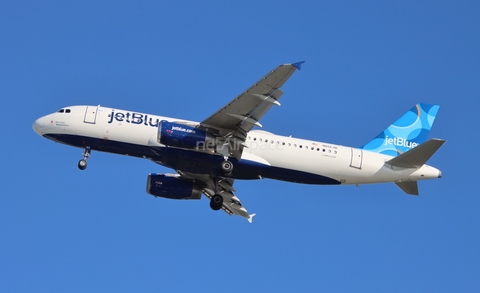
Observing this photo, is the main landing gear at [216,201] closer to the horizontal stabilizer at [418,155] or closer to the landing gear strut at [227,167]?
the landing gear strut at [227,167]

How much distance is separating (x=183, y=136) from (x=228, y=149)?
299 cm

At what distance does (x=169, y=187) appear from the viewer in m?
51.4

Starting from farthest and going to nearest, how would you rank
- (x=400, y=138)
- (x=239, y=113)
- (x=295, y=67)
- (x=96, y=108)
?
(x=400, y=138) → (x=96, y=108) → (x=239, y=113) → (x=295, y=67)

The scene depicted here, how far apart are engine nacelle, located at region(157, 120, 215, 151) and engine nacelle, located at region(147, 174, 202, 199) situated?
6370 millimetres

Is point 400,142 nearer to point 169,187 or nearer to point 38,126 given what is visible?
point 169,187

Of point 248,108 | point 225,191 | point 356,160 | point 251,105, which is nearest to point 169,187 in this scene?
point 225,191

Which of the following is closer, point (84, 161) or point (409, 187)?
point (84, 161)

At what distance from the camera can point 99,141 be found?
46.5m

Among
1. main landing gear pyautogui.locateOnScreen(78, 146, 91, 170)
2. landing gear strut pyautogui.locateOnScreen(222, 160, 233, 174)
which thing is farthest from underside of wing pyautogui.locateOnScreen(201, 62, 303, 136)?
main landing gear pyautogui.locateOnScreen(78, 146, 91, 170)

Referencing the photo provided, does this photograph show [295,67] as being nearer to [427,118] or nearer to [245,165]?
[245,165]

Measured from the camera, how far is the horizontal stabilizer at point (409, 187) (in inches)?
1906

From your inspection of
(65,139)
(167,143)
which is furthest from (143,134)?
(65,139)

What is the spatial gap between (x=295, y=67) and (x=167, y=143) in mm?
9737

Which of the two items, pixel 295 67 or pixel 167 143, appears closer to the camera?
pixel 295 67
